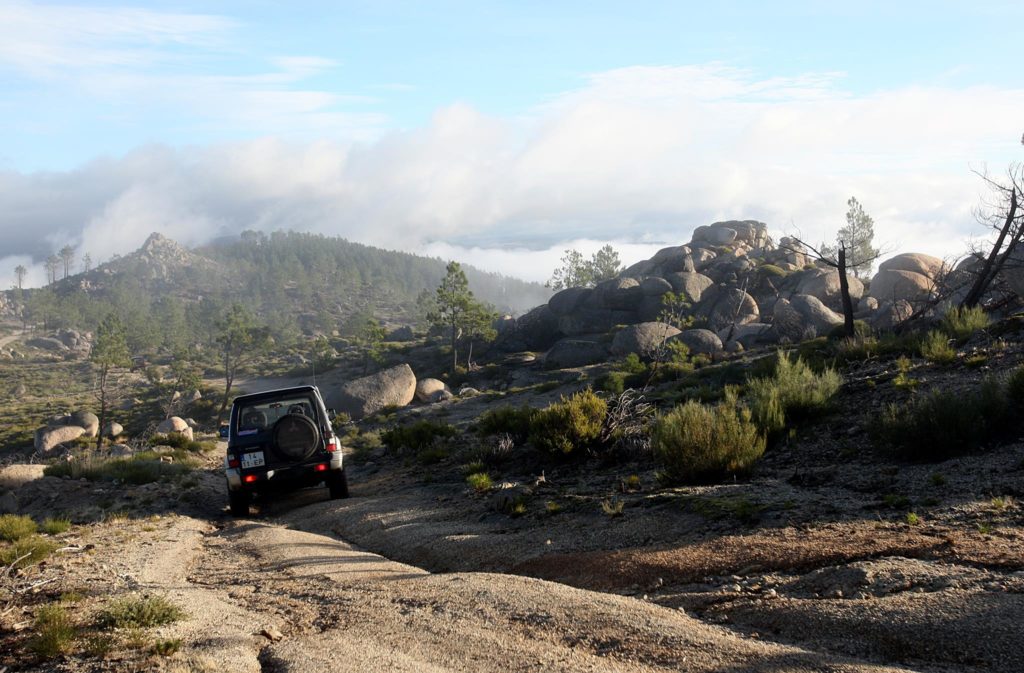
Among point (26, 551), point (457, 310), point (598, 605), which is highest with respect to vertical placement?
point (457, 310)

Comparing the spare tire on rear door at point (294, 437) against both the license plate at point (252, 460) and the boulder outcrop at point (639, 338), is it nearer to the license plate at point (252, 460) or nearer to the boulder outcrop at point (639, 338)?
the license plate at point (252, 460)

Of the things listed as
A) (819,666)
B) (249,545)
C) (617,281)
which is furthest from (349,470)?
(617,281)

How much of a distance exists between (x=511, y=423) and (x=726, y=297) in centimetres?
4505

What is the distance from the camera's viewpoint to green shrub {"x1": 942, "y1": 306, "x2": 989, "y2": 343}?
17719 mm

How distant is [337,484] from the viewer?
12938mm

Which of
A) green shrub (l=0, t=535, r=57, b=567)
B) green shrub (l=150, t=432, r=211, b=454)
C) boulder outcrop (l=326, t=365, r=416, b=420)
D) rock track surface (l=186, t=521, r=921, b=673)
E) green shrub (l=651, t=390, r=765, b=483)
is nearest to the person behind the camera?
rock track surface (l=186, t=521, r=921, b=673)

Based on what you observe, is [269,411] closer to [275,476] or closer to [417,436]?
[275,476]

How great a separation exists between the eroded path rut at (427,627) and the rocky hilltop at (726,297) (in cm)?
3406

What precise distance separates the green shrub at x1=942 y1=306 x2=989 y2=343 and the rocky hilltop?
55.6 feet

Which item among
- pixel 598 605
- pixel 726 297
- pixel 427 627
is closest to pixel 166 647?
pixel 427 627

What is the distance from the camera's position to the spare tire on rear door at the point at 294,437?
470 inches

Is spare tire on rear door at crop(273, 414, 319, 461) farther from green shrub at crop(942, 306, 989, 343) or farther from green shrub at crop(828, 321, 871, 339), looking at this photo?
green shrub at crop(942, 306, 989, 343)

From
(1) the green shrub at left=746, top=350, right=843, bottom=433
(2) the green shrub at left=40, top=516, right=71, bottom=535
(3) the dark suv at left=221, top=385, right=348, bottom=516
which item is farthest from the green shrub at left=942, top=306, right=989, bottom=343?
(2) the green shrub at left=40, top=516, right=71, bottom=535

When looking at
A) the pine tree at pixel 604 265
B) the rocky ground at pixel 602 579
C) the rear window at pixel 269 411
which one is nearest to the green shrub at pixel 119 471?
the rocky ground at pixel 602 579
